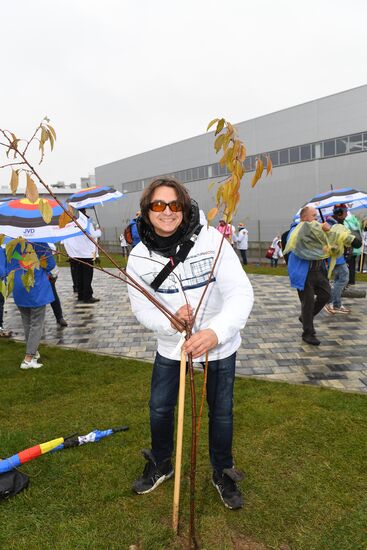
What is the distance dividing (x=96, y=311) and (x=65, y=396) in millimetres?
4627

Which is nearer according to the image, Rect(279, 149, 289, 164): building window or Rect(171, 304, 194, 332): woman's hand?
Rect(171, 304, 194, 332): woman's hand

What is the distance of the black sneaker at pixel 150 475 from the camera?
2766 millimetres

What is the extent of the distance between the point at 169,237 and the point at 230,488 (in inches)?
65.6

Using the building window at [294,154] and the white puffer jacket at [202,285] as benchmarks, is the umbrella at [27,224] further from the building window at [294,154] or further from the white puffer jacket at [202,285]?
the building window at [294,154]

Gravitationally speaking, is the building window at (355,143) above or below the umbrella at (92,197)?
above

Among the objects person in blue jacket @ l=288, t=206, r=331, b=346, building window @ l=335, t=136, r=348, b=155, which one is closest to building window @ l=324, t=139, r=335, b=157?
building window @ l=335, t=136, r=348, b=155

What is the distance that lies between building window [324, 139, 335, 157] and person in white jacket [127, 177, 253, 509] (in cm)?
2550

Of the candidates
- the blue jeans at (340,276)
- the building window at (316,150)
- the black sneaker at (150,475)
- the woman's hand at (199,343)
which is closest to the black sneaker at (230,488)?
the black sneaker at (150,475)

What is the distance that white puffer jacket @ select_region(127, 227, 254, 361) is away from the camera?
224 centimetres

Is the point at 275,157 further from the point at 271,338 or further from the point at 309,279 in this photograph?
the point at 309,279

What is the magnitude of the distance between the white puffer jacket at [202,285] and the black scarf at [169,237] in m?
0.06

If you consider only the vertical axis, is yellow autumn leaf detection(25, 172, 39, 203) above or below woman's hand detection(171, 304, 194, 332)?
above

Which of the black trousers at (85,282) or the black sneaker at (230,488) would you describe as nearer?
the black sneaker at (230,488)

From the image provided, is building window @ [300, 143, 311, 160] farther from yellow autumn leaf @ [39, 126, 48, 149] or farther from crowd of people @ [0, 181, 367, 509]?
yellow autumn leaf @ [39, 126, 48, 149]
